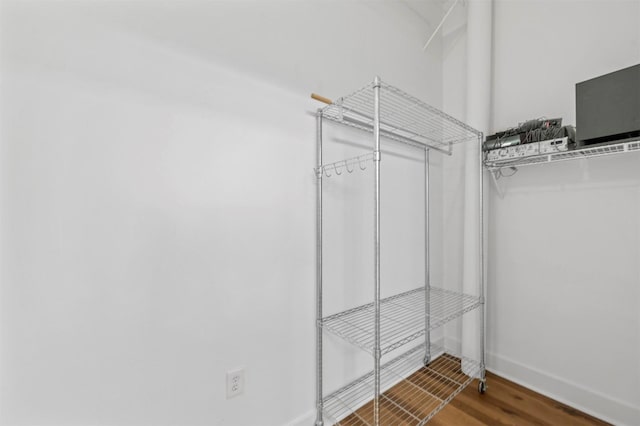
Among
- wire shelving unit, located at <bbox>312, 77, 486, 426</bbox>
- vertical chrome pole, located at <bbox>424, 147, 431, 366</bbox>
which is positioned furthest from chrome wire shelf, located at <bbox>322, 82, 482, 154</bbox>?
vertical chrome pole, located at <bbox>424, 147, 431, 366</bbox>

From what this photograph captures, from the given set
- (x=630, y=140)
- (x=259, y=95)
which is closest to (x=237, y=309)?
(x=259, y=95)

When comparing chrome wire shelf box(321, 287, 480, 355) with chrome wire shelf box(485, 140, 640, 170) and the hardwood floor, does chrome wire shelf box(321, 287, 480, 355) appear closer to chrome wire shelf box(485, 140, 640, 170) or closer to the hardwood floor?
the hardwood floor

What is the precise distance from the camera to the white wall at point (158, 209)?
75 centimetres

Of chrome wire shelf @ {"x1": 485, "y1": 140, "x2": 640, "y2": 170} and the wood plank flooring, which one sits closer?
chrome wire shelf @ {"x1": 485, "y1": 140, "x2": 640, "y2": 170}

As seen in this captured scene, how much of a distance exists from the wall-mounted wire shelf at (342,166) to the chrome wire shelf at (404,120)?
21cm

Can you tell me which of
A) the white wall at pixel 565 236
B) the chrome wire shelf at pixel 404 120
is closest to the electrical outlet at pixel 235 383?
the chrome wire shelf at pixel 404 120

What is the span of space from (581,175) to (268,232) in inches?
69.5

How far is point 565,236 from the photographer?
1.56 meters

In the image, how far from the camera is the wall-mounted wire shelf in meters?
1.37

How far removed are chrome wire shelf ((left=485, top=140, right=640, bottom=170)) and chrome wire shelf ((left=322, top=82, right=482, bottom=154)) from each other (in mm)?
232

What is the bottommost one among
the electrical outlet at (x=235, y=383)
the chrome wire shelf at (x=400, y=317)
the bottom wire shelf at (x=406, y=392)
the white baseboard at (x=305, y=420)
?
the bottom wire shelf at (x=406, y=392)

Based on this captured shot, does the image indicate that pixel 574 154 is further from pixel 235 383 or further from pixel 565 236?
pixel 235 383

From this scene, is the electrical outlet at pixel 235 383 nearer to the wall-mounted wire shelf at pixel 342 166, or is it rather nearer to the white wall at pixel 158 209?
the white wall at pixel 158 209

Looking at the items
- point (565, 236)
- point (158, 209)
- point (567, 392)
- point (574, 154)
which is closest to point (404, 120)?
point (574, 154)
